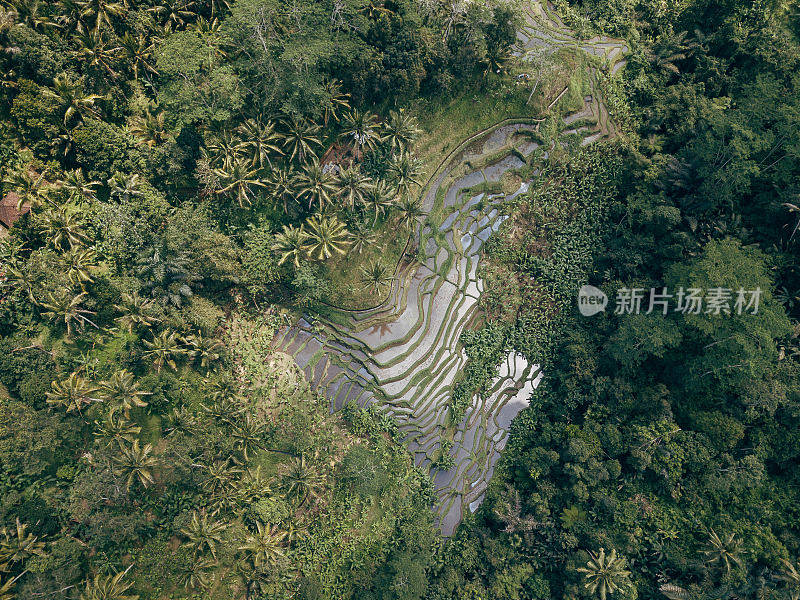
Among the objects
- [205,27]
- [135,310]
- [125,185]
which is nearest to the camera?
[135,310]

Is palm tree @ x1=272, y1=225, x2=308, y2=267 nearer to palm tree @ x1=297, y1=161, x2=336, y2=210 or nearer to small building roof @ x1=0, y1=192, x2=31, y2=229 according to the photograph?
palm tree @ x1=297, y1=161, x2=336, y2=210

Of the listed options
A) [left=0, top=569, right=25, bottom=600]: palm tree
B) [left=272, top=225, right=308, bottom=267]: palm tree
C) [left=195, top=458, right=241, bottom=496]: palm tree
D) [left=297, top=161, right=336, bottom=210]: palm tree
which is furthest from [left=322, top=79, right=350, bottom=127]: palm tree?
[left=0, top=569, right=25, bottom=600]: palm tree

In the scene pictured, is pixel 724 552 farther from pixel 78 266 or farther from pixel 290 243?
pixel 78 266

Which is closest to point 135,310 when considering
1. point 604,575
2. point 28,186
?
point 28,186

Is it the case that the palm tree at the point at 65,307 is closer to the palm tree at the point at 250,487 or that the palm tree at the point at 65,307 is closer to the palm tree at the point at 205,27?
the palm tree at the point at 250,487

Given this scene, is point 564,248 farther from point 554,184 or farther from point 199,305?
point 199,305

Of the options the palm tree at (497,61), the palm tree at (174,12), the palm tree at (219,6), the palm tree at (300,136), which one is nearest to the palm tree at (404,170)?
the palm tree at (300,136)
